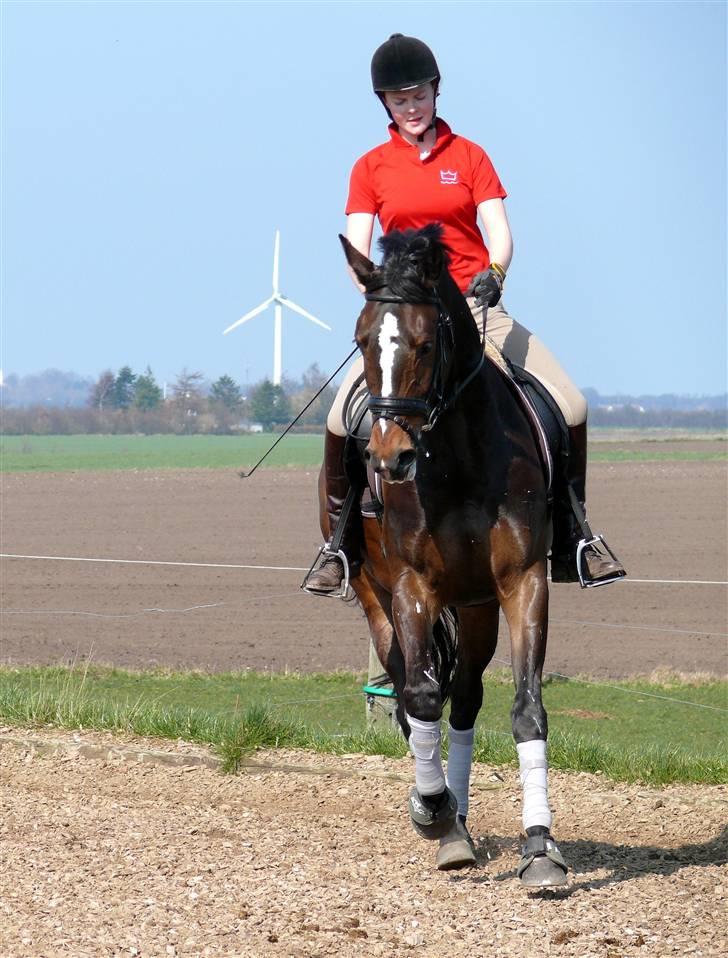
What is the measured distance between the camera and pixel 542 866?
596 centimetres

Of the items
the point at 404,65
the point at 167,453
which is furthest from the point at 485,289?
the point at 167,453

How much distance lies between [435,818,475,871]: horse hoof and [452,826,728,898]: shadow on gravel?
0.19ft

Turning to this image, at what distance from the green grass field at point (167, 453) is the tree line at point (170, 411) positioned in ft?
15.0

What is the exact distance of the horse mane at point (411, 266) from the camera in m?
5.68

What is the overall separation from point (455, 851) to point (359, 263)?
266 centimetres

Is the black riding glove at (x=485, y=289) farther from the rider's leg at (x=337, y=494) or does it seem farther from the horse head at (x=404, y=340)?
the rider's leg at (x=337, y=494)

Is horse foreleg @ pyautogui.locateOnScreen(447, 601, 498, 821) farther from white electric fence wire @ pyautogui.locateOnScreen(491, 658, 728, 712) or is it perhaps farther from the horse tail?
white electric fence wire @ pyautogui.locateOnScreen(491, 658, 728, 712)

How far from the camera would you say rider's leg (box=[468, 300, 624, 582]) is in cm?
677

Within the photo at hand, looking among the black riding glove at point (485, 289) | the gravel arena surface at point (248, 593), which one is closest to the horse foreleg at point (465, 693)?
the black riding glove at point (485, 289)

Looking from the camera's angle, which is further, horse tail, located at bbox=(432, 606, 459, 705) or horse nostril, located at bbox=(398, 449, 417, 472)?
horse tail, located at bbox=(432, 606, 459, 705)

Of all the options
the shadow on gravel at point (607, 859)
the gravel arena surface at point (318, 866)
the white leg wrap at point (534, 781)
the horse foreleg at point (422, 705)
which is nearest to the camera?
the gravel arena surface at point (318, 866)

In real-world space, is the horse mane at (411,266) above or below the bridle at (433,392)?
above

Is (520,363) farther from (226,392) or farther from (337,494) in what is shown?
(226,392)

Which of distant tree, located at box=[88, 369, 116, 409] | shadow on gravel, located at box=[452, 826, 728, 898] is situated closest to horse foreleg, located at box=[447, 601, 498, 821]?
shadow on gravel, located at box=[452, 826, 728, 898]
